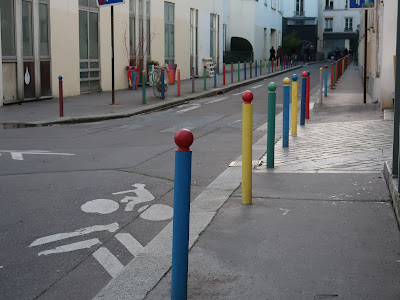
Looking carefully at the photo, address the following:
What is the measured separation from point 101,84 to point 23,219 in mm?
18139

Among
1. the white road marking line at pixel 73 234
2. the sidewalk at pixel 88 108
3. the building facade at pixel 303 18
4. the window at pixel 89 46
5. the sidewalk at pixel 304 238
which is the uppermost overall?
the building facade at pixel 303 18

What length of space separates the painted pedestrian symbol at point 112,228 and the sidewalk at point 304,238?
405 millimetres

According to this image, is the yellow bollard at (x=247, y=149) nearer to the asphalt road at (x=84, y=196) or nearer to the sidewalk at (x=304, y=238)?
the sidewalk at (x=304, y=238)

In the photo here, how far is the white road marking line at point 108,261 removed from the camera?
174 inches

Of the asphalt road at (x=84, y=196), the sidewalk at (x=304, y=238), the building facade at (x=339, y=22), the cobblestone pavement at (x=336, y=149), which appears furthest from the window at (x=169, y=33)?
the building facade at (x=339, y=22)

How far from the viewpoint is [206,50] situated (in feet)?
121

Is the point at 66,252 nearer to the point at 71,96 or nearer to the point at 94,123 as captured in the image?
the point at 94,123

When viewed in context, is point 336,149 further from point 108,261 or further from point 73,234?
point 108,261

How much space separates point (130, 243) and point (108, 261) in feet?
1.50

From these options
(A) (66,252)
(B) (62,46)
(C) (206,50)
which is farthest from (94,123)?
(C) (206,50)

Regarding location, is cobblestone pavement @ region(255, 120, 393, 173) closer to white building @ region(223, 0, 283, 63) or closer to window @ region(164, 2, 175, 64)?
window @ region(164, 2, 175, 64)

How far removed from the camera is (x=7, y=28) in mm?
17609

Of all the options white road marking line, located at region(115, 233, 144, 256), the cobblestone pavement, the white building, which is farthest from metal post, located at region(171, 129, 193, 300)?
the white building

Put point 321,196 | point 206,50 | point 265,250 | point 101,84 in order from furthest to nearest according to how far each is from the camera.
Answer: point 206,50 < point 101,84 < point 321,196 < point 265,250
